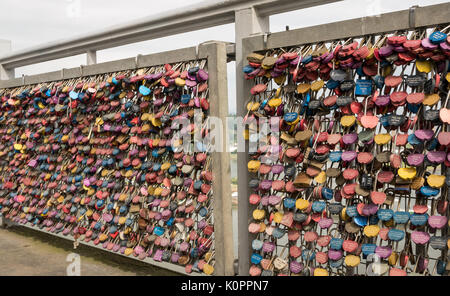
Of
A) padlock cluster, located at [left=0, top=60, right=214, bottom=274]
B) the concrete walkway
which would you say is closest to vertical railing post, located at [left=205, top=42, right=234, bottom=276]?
padlock cluster, located at [left=0, top=60, right=214, bottom=274]

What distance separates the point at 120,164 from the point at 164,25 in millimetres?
1189

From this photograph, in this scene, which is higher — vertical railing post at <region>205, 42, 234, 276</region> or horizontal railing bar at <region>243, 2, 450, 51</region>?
horizontal railing bar at <region>243, 2, 450, 51</region>

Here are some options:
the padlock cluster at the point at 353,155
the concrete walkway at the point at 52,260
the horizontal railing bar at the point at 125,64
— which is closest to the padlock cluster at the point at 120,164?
the horizontal railing bar at the point at 125,64

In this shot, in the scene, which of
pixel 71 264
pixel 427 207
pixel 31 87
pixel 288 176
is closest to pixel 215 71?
pixel 288 176

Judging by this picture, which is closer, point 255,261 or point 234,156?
point 255,261

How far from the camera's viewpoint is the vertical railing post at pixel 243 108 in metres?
2.90

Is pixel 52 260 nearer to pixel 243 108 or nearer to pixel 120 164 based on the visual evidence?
pixel 120 164

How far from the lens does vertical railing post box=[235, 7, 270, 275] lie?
2.90m

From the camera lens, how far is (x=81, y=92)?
3.98 meters

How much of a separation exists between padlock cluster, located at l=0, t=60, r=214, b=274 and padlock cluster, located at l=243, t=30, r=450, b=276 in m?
0.53

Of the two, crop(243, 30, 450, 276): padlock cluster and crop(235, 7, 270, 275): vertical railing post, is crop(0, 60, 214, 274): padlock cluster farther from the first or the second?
crop(243, 30, 450, 276): padlock cluster

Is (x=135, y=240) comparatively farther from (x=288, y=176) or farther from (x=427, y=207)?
(x=427, y=207)

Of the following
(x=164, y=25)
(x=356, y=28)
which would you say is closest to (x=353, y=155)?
(x=356, y=28)

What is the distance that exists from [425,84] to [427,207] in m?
0.60
